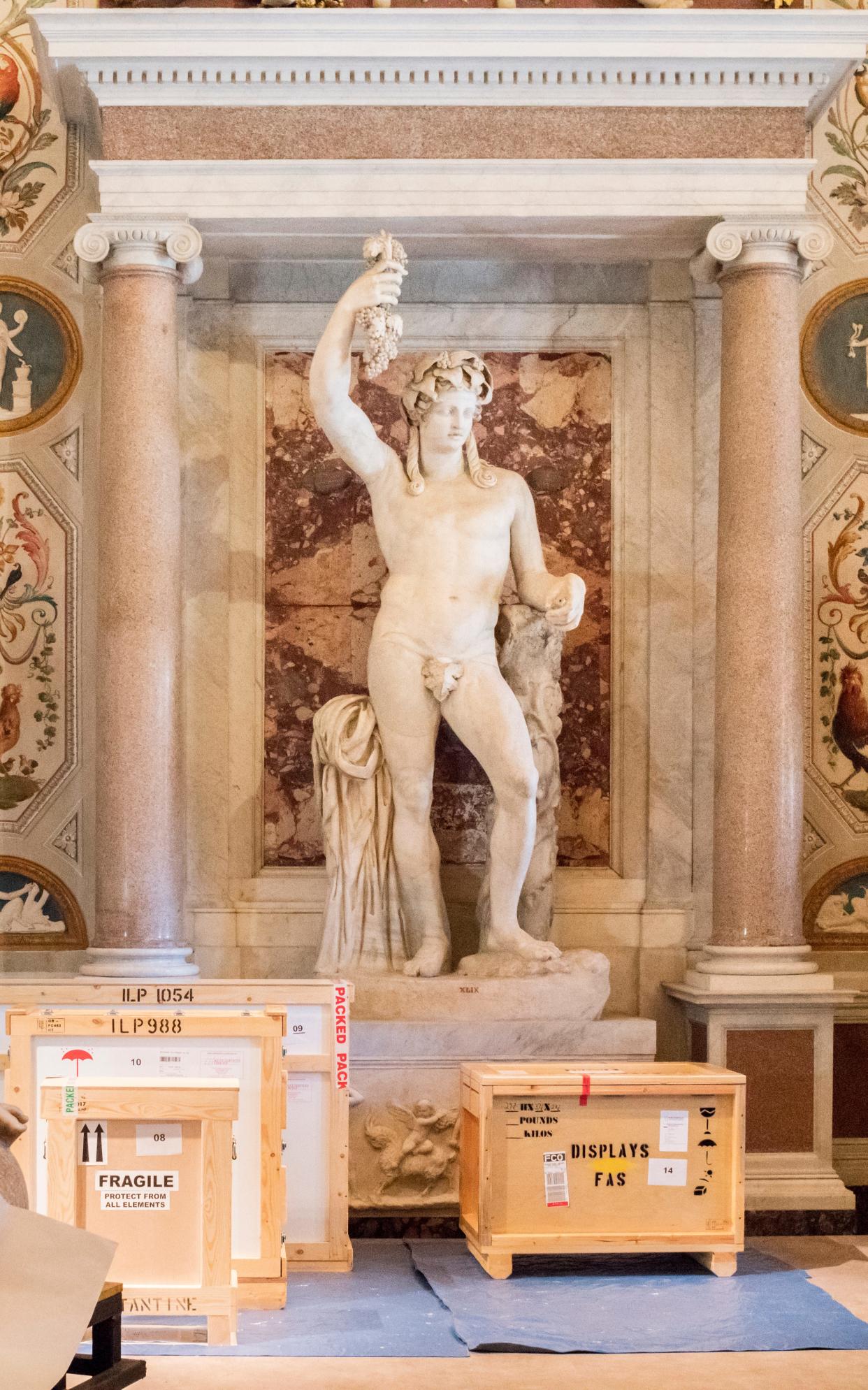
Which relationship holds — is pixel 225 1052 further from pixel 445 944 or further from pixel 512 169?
pixel 512 169

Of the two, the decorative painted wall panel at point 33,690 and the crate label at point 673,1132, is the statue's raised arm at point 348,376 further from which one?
the crate label at point 673,1132

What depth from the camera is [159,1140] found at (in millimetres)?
4945

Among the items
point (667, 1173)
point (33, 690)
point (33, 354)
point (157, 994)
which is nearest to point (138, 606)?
point (33, 690)

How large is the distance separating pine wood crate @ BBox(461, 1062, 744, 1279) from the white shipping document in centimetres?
221

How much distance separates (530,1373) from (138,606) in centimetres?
320

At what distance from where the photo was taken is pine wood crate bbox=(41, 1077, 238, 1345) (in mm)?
4875

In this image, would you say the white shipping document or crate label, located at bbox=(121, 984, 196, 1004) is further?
crate label, located at bbox=(121, 984, 196, 1004)

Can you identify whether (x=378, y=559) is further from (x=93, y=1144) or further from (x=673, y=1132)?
(x=93, y=1144)

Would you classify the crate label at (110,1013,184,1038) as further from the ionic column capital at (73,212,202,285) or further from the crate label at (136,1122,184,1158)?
the ionic column capital at (73,212,202,285)

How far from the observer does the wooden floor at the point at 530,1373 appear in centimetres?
452

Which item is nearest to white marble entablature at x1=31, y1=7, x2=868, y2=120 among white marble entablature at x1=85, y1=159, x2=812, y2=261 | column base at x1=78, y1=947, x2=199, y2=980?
white marble entablature at x1=85, y1=159, x2=812, y2=261

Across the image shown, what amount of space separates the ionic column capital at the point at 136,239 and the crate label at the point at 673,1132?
345 cm

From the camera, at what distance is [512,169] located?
22.5 feet

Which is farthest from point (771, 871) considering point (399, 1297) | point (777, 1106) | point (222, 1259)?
point (222, 1259)
